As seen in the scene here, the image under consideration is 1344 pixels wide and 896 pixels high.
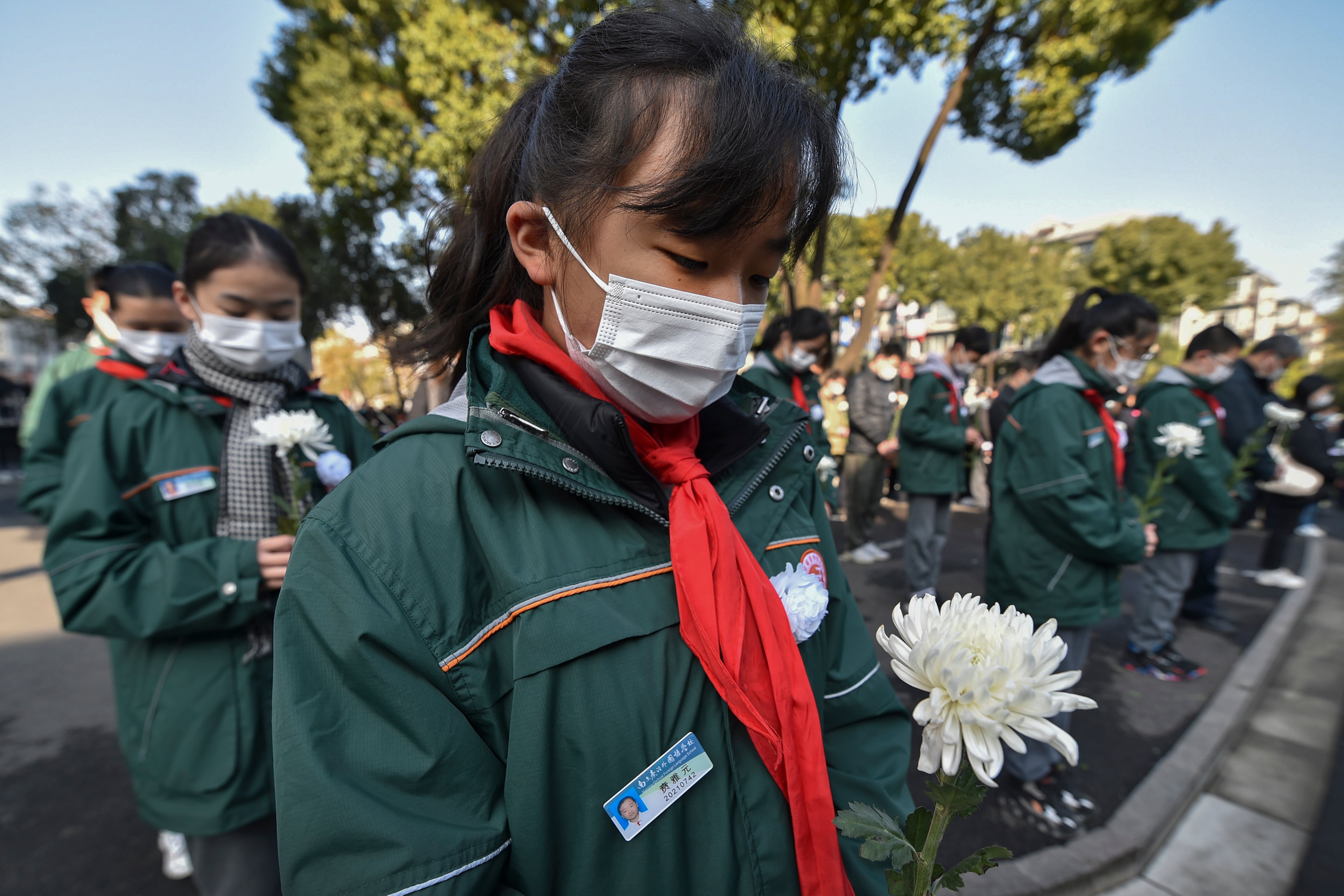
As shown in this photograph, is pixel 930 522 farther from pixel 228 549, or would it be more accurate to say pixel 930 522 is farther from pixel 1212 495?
pixel 228 549

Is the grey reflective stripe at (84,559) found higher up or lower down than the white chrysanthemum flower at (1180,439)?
lower down

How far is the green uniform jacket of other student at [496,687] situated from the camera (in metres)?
0.85

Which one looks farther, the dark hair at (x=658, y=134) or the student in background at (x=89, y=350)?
the student in background at (x=89, y=350)

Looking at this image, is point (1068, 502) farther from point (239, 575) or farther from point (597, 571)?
point (239, 575)

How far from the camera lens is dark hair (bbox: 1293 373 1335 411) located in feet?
27.9

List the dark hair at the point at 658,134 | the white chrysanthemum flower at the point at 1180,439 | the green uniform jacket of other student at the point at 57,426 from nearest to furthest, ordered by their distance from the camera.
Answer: the dark hair at the point at 658,134, the green uniform jacket of other student at the point at 57,426, the white chrysanthemum flower at the point at 1180,439

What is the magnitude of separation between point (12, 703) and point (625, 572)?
17.9 ft

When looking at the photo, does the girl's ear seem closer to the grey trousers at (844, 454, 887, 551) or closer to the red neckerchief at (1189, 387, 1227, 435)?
the red neckerchief at (1189, 387, 1227, 435)

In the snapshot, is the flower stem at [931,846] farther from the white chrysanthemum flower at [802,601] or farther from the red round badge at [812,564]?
the red round badge at [812,564]

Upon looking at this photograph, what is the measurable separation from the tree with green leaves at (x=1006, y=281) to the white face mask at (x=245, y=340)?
30.6 m

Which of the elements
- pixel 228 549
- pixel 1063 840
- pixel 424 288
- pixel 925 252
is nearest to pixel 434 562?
pixel 424 288

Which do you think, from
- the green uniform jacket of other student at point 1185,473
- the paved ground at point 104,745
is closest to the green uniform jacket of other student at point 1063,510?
the paved ground at point 104,745

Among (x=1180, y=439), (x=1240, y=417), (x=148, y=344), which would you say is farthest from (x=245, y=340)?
(x=1240, y=417)

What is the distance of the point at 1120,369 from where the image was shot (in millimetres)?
3461
